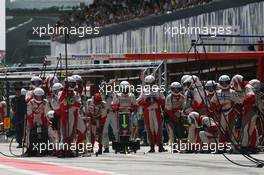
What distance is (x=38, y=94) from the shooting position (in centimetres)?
2012

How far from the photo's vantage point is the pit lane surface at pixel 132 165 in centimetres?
1451

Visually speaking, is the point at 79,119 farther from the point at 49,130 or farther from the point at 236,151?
the point at 236,151

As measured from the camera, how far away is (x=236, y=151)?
19.5 m

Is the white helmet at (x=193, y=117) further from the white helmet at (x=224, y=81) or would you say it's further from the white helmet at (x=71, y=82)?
the white helmet at (x=71, y=82)

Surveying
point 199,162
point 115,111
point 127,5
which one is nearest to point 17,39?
point 127,5

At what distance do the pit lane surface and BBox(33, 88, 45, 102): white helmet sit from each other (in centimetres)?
167

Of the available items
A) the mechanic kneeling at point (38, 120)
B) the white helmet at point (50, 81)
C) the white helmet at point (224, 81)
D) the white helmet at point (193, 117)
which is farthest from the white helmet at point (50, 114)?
the white helmet at point (224, 81)

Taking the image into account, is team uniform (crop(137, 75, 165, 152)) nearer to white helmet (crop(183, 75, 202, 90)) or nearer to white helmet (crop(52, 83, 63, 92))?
white helmet (crop(183, 75, 202, 90))

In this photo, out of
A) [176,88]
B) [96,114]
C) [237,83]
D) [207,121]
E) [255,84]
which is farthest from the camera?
[96,114]

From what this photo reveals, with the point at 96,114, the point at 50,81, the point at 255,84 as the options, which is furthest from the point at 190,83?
the point at 50,81

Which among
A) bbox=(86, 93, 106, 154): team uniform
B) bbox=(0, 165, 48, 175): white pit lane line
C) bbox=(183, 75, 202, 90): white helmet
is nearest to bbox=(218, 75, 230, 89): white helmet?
bbox=(183, 75, 202, 90): white helmet

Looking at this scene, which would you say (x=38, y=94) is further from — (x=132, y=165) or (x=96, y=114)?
(x=132, y=165)

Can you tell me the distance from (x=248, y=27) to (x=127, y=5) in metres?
13.2

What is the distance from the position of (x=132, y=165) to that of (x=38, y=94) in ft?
15.4
